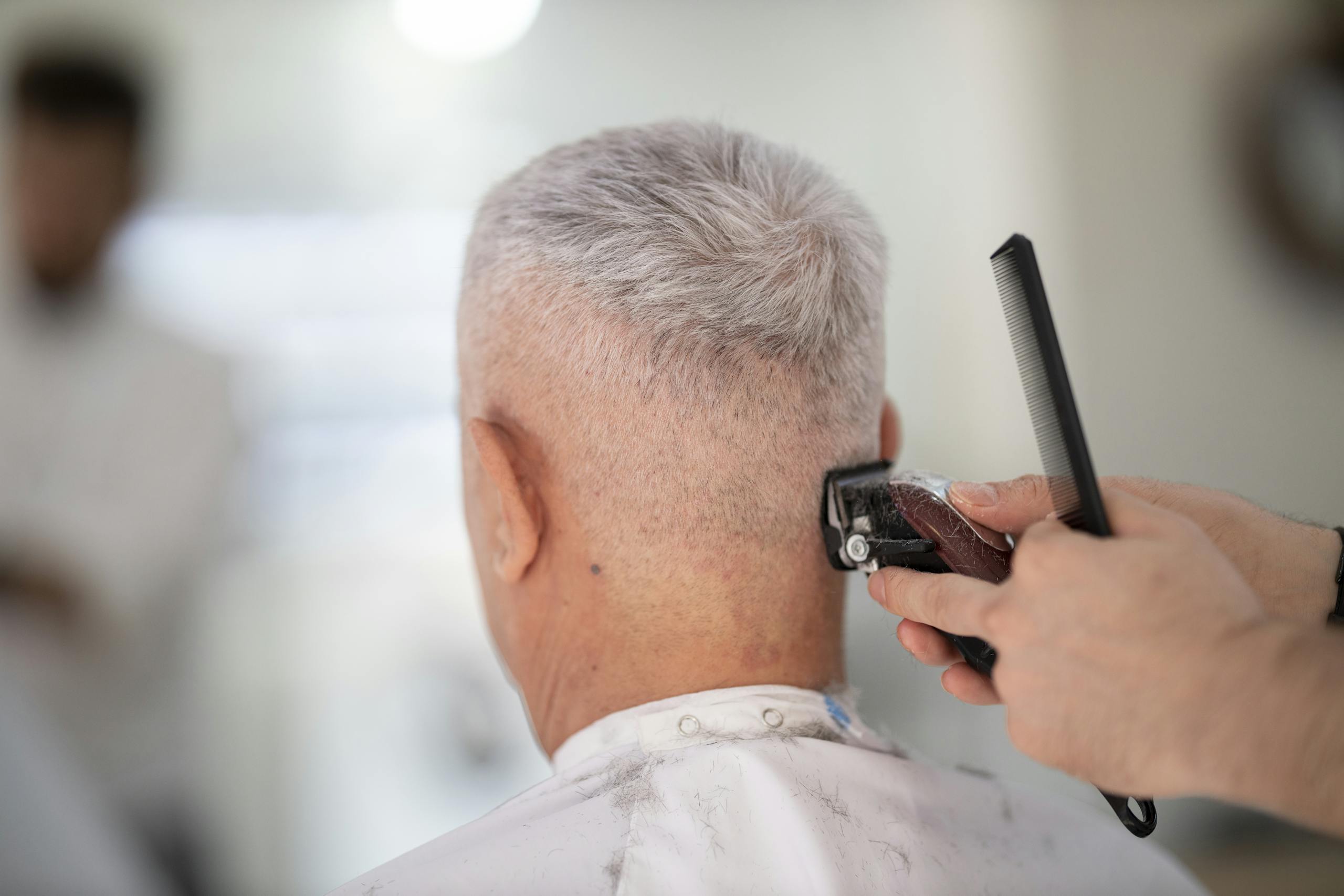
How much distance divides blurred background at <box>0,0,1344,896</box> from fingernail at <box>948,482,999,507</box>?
1.12 meters

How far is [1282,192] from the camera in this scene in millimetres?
1895

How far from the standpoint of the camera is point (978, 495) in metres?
0.71

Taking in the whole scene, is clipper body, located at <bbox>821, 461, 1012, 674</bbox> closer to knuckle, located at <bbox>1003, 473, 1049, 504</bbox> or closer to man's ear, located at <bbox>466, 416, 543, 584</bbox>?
knuckle, located at <bbox>1003, 473, 1049, 504</bbox>

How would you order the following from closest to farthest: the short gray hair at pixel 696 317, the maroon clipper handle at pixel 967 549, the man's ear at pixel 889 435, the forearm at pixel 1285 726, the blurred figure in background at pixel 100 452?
1. the forearm at pixel 1285 726
2. the maroon clipper handle at pixel 967 549
3. the short gray hair at pixel 696 317
4. the man's ear at pixel 889 435
5. the blurred figure in background at pixel 100 452

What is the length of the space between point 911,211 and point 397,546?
1316 mm

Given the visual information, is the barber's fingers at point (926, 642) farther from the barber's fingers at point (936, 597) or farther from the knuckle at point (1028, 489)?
the knuckle at point (1028, 489)

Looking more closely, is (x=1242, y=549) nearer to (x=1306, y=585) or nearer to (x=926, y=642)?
(x=1306, y=585)

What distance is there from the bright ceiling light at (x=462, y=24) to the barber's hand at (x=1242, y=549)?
1.43m

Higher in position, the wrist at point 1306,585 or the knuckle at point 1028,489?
the knuckle at point 1028,489

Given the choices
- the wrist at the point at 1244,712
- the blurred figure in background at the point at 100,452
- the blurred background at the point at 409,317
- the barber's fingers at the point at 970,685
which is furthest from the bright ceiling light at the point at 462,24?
the wrist at the point at 1244,712

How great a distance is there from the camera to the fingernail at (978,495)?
0.70 meters

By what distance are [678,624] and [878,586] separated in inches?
7.9

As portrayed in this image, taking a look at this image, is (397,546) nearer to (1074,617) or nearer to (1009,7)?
(1074,617)

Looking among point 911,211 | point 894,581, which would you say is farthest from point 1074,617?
point 911,211
